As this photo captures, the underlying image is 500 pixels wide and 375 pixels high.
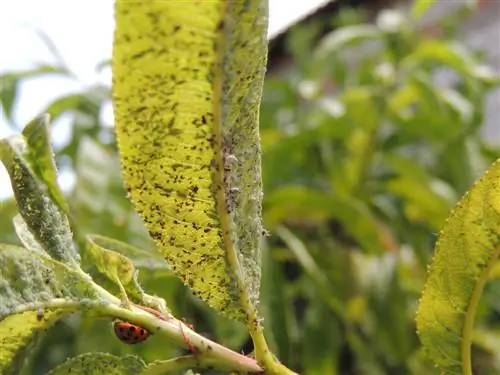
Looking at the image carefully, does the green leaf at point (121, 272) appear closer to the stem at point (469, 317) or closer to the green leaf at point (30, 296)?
the green leaf at point (30, 296)

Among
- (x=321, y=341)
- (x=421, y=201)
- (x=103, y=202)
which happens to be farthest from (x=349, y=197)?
(x=103, y=202)

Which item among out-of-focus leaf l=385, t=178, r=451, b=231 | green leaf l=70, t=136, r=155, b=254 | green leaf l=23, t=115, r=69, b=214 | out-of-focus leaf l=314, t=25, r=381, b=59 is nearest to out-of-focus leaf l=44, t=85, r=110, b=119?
green leaf l=70, t=136, r=155, b=254

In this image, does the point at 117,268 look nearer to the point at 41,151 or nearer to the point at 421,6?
the point at 41,151

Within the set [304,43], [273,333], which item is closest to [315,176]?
[273,333]

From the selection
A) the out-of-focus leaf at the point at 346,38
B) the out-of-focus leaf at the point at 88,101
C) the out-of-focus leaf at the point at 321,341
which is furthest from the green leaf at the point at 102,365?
the out-of-focus leaf at the point at 346,38

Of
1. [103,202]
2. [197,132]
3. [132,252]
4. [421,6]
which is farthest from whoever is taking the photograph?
[103,202]

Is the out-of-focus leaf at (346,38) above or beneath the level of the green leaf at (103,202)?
above

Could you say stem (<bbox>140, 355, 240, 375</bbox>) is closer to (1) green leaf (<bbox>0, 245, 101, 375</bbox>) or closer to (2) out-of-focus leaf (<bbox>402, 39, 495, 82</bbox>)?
(1) green leaf (<bbox>0, 245, 101, 375</bbox>)

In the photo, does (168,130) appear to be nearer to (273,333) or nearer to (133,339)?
(133,339)
